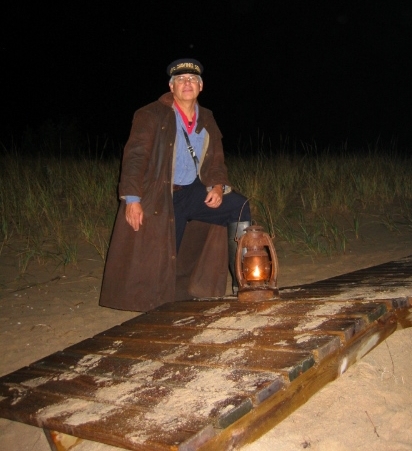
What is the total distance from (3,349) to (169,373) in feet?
5.68

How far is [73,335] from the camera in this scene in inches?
137

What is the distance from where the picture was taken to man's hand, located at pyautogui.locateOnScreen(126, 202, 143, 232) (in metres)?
3.24

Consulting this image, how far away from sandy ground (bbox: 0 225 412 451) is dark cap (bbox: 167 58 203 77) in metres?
1.66

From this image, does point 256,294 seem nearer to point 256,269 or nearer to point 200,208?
point 256,269

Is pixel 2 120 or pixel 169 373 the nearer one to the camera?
pixel 169 373

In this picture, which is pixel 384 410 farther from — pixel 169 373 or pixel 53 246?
pixel 53 246

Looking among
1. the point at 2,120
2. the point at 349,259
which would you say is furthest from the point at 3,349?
the point at 2,120

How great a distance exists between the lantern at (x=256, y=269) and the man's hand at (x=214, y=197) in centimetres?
54

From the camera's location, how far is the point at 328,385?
2.25 meters

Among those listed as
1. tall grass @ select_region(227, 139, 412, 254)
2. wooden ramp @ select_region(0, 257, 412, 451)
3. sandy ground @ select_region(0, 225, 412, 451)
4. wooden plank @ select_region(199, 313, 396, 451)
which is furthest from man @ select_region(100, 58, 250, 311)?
tall grass @ select_region(227, 139, 412, 254)

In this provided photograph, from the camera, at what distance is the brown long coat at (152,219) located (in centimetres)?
330

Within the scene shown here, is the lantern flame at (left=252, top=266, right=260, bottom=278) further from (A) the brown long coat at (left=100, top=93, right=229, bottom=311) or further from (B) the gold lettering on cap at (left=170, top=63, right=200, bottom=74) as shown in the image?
(B) the gold lettering on cap at (left=170, top=63, right=200, bottom=74)

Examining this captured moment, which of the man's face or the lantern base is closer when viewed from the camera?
the lantern base

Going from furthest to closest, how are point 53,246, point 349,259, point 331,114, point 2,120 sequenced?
point 331,114, point 2,120, point 53,246, point 349,259
